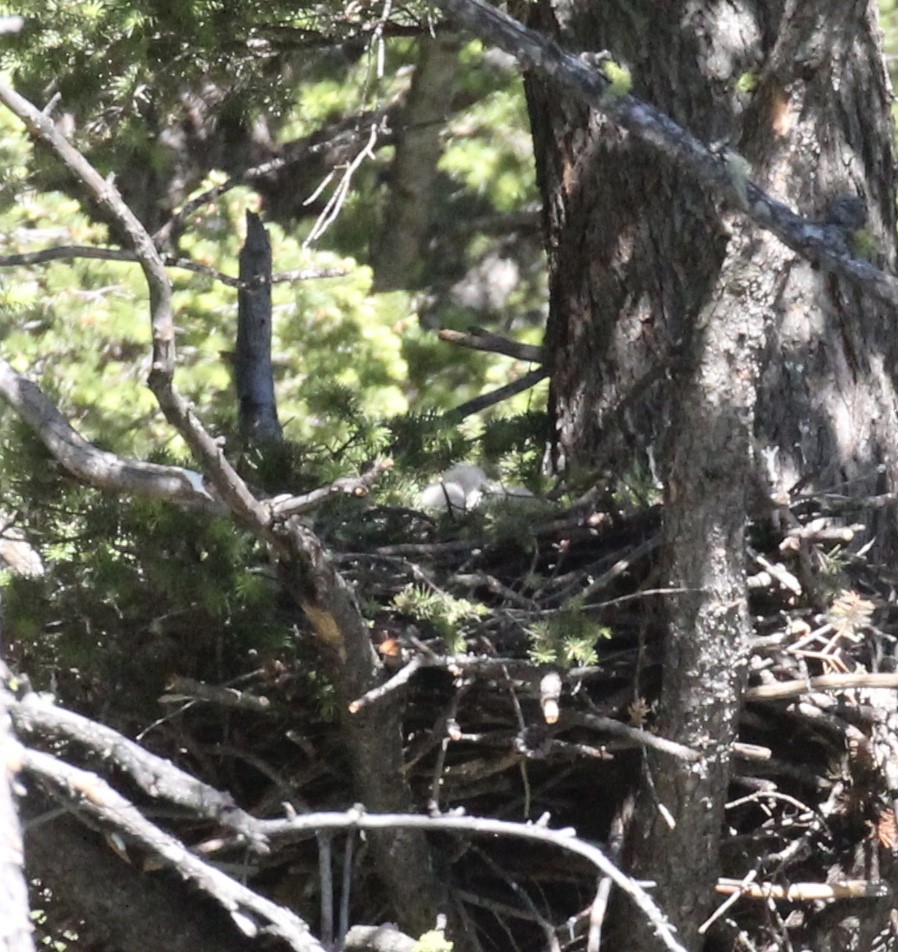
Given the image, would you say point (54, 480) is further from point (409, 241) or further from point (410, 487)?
point (409, 241)

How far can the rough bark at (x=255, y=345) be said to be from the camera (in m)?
4.12

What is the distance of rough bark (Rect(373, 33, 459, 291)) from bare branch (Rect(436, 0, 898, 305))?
247 inches

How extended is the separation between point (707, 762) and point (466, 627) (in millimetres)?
534

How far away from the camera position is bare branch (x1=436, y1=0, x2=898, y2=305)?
2.54 m

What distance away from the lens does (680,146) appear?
2.66 metres

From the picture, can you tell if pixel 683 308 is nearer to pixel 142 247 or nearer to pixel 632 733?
pixel 632 733

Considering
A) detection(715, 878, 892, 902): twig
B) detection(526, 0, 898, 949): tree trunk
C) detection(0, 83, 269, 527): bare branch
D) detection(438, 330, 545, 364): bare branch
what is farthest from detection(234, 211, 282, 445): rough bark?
detection(0, 83, 269, 527): bare branch

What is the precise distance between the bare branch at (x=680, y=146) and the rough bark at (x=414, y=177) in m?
6.27

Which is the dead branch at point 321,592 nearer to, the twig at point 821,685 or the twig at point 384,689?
the twig at point 384,689

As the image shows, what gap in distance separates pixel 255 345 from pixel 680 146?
1976 mm

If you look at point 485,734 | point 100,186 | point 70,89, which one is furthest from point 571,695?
point 70,89

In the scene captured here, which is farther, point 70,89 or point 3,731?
point 70,89

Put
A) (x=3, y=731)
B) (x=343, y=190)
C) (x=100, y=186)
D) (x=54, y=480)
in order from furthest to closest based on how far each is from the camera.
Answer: (x=343, y=190)
(x=54, y=480)
(x=100, y=186)
(x=3, y=731)

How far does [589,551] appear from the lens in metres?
3.42
